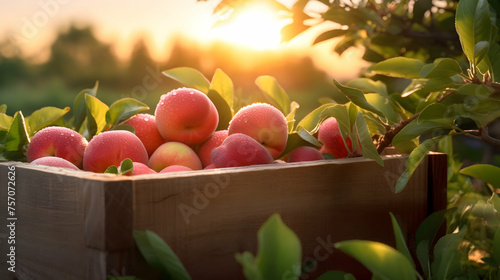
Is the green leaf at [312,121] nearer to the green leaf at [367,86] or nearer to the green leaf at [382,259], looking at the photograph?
the green leaf at [367,86]

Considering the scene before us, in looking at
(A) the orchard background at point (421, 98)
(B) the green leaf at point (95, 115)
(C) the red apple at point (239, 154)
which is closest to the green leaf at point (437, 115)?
(A) the orchard background at point (421, 98)

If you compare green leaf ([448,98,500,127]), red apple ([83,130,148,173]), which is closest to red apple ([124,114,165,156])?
red apple ([83,130,148,173])

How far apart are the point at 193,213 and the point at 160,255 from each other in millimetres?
96

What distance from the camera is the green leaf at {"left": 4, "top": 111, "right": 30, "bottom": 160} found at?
848mm

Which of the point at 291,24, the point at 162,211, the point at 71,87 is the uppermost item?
the point at 291,24

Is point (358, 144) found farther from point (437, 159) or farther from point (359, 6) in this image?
point (359, 6)

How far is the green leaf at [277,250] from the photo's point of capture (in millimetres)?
399

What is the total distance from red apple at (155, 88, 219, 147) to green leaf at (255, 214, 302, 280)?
45 cm

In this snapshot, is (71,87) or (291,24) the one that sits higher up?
(291,24)

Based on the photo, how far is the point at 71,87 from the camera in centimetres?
1309

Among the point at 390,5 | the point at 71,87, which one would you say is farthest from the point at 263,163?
the point at 71,87

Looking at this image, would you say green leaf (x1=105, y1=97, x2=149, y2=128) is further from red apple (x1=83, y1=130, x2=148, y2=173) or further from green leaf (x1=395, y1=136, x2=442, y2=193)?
green leaf (x1=395, y1=136, x2=442, y2=193)

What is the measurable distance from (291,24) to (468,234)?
53 cm

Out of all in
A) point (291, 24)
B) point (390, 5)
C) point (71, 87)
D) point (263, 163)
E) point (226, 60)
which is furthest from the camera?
point (71, 87)
